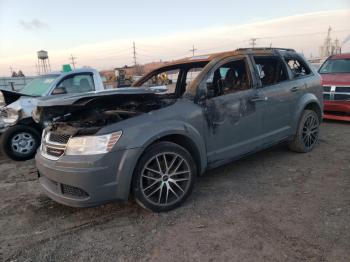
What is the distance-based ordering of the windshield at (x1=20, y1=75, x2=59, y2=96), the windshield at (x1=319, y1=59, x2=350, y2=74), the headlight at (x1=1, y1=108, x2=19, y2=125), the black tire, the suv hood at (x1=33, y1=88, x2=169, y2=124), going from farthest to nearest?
1. the windshield at (x1=319, y1=59, x2=350, y2=74)
2. the windshield at (x1=20, y1=75, x2=59, y2=96)
3. the headlight at (x1=1, y1=108, x2=19, y2=125)
4. the black tire
5. the suv hood at (x1=33, y1=88, x2=169, y2=124)

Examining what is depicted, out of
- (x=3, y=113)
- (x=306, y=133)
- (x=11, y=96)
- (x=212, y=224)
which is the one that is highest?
(x=11, y=96)

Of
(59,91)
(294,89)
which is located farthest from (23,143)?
(294,89)

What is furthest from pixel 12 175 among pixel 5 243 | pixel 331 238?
pixel 331 238

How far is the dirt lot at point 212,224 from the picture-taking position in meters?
2.84

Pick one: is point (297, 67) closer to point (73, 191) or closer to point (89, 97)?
point (89, 97)

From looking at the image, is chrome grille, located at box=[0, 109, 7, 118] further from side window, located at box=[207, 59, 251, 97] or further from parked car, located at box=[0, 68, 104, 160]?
side window, located at box=[207, 59, 251, 97]

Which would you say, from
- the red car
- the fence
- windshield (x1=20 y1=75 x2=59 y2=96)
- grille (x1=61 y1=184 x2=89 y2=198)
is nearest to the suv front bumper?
grille (x1=61 y1=184 x2=89 y2=198)

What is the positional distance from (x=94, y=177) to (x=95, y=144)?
327 millimetres

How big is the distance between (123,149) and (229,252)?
1.40 m

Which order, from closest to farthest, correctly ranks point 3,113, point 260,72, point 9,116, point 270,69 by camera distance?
point 260,72 → point 270,69 → point 9,116 → point 3,113

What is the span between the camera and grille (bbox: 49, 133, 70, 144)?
11.2 feet

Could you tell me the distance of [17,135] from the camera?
6301 millimetres

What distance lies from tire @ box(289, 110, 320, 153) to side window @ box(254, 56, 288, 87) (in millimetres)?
856

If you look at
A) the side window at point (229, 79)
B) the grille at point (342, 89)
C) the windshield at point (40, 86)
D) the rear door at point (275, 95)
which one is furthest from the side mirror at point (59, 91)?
the grille at point (342, 89)
